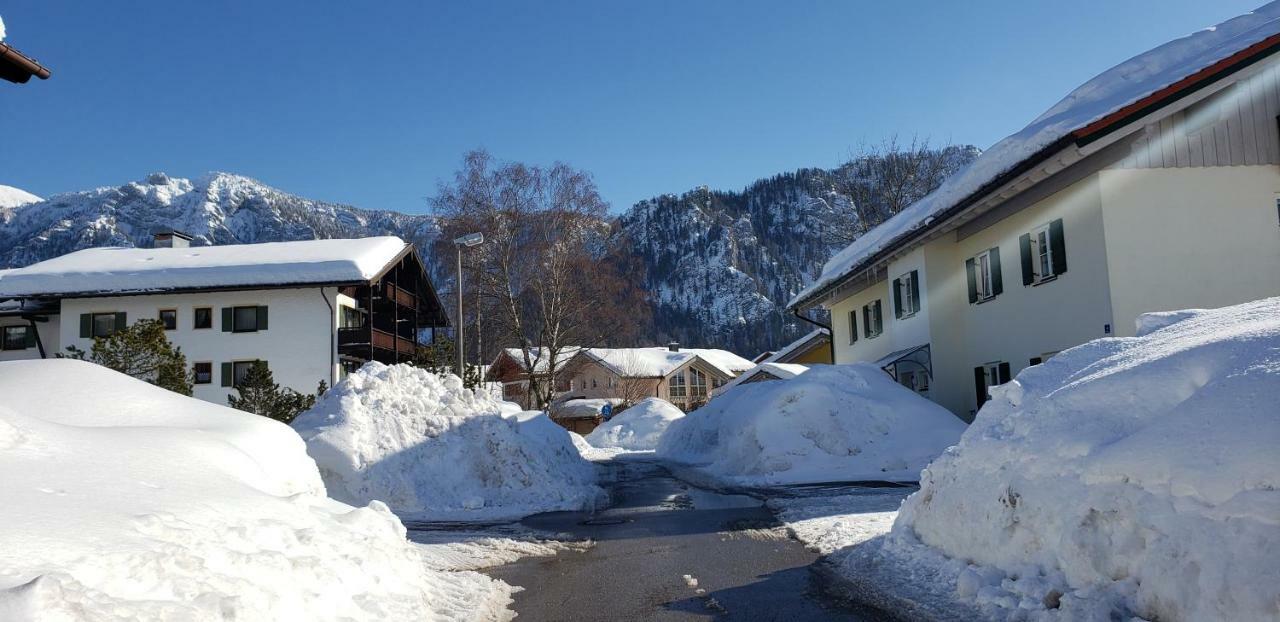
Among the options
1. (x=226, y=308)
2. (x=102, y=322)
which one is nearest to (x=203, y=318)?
(x=226, y=308)

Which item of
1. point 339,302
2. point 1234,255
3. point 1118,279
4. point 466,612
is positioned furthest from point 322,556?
point 339,302

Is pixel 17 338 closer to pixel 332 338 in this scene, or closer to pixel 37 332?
pixel 37 332

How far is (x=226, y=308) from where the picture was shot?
3622 cm

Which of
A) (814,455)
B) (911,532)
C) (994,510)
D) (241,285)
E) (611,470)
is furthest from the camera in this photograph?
(241,285)

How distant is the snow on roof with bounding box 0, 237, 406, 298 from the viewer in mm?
35219

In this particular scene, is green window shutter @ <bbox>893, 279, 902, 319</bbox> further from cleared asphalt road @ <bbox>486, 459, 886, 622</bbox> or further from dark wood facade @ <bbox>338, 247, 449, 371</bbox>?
dark wood facade @ <bbox>338, 247, 449, 371</bbox>

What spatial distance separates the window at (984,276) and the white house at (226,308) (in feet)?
70.3

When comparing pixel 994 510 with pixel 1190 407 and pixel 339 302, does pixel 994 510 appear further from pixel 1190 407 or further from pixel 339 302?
pixel 339 302

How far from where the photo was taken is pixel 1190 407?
5.36m

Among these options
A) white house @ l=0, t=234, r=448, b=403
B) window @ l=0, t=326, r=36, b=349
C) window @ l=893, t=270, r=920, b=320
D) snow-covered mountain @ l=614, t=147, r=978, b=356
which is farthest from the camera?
snow-covered mountain @ l=614, t=147, r=978, b=356

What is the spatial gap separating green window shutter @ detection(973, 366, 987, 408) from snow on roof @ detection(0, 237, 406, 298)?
22.1 meters

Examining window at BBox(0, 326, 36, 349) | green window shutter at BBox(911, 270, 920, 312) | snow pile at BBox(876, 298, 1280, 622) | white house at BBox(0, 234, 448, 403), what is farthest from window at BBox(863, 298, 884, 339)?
window at BBox(0, 326, 36, 349)

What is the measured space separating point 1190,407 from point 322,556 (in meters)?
5.25

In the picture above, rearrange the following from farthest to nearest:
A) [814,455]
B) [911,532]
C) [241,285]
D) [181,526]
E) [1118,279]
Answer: [241,285], [814,455], [1118,279], [911,532], [181,526]
